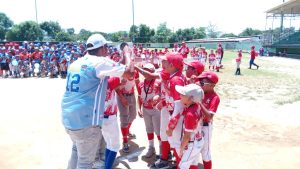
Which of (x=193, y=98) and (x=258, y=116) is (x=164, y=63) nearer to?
(x=193, y=98)

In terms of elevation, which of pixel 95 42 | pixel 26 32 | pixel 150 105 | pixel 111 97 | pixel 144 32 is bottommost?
pixel 150 105

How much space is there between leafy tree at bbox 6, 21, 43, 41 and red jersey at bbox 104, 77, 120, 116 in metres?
55.4

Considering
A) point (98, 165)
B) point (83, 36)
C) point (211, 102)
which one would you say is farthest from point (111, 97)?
point (83, 36)

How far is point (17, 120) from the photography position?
800cm

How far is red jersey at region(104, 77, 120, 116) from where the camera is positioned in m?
4.55

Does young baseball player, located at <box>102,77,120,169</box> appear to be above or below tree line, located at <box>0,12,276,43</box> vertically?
below

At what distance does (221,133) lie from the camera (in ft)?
22.9

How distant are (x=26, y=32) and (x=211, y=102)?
5860cm

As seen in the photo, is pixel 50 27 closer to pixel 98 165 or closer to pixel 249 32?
pixel 98 165

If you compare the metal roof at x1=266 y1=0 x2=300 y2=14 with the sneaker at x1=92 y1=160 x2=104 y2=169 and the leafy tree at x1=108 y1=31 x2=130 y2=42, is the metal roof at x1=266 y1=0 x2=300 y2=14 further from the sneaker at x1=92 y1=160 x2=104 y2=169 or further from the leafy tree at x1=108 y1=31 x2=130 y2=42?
the sneaker at x1=92 y1=160 x2=104 y2=169

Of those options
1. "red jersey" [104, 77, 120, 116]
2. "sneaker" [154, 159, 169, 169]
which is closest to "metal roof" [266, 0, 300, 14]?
"sneaker" [154, 159, 169, 169]

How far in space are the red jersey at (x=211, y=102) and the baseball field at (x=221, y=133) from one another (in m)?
1.58

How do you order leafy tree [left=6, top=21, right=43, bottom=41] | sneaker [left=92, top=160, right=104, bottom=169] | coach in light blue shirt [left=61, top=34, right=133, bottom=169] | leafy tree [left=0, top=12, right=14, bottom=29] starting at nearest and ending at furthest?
coach in light blue shirt [left=61, top=34, right=133, bottom=169] < sneaker [left=92, top=160, right=104, bottom=169] < leafy tree [left=6, top=21, right=43, bottom=41] < leafy tree [left=0, top=12, right=14, bottom=29]

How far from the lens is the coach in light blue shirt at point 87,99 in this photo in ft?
11.4
